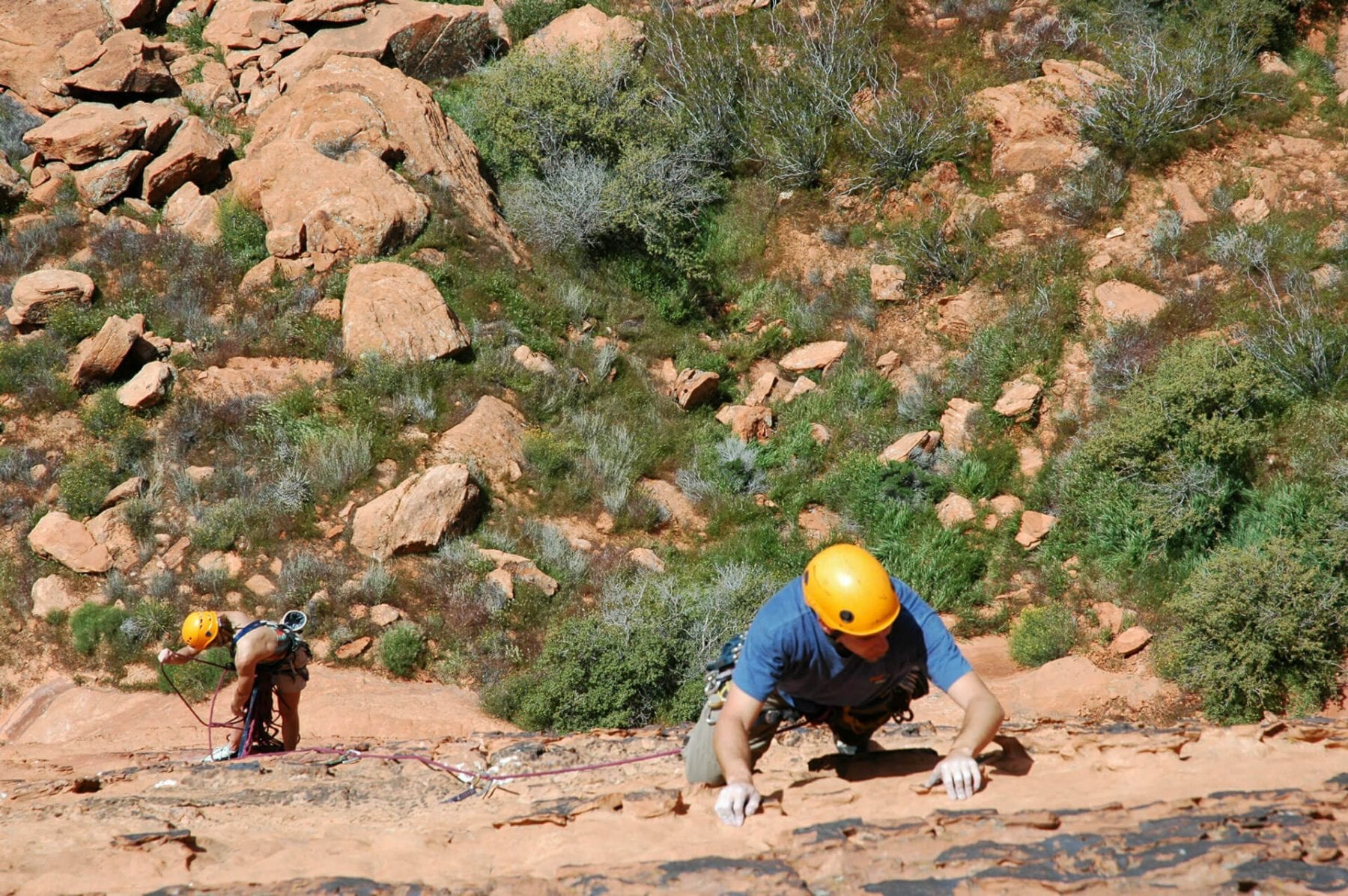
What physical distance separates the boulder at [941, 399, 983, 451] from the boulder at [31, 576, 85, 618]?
8308 millimetres

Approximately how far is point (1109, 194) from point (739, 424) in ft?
16.9

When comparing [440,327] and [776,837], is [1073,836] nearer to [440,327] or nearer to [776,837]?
[776,837]

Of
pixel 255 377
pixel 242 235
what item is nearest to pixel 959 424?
pixel 255 377

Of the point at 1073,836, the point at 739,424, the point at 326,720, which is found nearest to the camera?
the point at 1073,836

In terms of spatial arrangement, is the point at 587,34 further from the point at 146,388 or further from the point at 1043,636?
the point at 1043,636

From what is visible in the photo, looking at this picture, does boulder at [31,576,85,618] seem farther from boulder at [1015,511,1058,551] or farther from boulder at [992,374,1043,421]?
boulder at [992,374,1043,421]

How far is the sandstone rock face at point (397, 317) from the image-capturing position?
33.1 ft

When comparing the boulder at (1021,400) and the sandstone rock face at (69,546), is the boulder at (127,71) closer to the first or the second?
the sandstone rock face at (69,546)

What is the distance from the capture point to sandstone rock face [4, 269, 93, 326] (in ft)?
33.1

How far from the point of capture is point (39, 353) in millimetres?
9805

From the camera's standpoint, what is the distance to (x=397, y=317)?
33.6 ft

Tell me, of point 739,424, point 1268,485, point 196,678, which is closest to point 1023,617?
point 1268,485

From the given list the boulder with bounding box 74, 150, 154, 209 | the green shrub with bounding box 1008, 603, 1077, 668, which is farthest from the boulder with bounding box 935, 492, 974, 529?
the boulder with bounding box 74, 150, 154, 209

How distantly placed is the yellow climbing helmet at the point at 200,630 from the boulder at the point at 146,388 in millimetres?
4514
